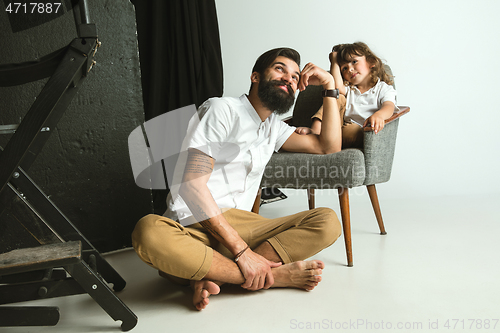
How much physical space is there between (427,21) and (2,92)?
9.65 feet

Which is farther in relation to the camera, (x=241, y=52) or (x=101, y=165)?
(x=241, y=52)

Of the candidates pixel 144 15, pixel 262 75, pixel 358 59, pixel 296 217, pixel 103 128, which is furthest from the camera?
pixel 144 15

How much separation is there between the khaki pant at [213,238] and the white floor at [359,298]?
0.51 feet

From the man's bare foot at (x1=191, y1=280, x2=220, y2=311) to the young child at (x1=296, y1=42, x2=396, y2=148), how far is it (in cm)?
100

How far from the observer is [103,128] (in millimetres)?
1950

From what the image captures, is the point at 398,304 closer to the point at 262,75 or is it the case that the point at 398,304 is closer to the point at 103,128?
the point at 262,75

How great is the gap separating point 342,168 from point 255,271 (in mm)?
624

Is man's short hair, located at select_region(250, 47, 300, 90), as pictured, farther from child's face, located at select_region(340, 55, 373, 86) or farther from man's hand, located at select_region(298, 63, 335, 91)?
child's face, located at select_region(340, 55, 373, 86)

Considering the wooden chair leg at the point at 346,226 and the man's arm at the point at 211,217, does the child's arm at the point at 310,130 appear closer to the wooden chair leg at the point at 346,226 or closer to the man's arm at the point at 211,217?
the wooden chair leg at the point at 346,226

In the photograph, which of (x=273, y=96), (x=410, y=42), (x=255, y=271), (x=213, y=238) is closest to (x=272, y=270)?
(x=255, y=271)

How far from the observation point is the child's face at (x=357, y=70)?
2.11 meters

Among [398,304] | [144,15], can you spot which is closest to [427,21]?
[144,15]

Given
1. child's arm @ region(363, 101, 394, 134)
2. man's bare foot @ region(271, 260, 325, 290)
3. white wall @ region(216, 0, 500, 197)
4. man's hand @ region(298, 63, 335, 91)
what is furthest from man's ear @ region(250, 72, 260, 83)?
white wall @ region(216, 0, 500, 197)

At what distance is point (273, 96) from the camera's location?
1563 mm
